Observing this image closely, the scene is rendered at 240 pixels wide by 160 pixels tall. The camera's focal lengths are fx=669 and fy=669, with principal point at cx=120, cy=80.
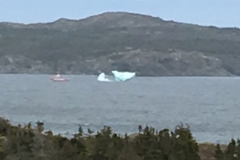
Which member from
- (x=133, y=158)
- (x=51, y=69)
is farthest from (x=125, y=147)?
(x=51, y=69)

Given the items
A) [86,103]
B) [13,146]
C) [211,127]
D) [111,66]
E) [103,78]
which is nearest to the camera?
[13,146]

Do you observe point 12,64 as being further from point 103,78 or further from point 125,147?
point 125,147

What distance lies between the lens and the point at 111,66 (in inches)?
7146

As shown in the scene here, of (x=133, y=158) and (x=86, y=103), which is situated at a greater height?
(x=86, y=103)

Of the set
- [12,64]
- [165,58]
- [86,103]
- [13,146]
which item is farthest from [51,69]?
[13,146]

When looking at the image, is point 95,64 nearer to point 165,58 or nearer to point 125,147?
point 165,58

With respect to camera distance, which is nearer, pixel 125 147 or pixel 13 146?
pixel 125 147

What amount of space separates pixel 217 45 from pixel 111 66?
3647 centimetres

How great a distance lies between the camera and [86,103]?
74.4 m

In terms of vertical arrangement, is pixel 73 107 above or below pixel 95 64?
below

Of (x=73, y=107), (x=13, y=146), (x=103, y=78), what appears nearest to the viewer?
(x=13, y=146)

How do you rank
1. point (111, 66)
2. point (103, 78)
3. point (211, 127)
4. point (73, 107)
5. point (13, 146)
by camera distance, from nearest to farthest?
point (13, 146), point (211, 127), point (73, 107), point (103, 78), point (111, 66)

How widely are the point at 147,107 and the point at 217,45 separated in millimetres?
133926

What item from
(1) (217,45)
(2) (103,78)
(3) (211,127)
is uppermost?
(1) (217,45)
